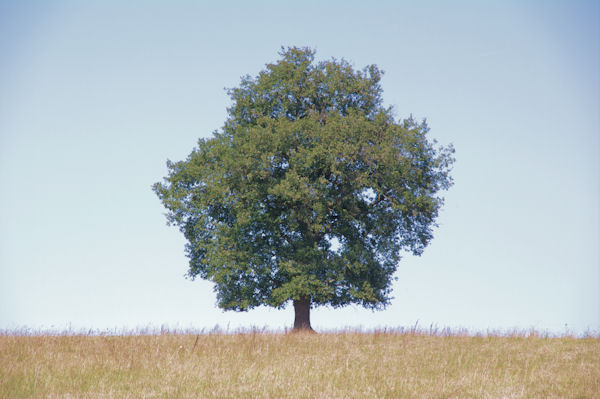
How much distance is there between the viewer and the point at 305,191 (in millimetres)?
27812

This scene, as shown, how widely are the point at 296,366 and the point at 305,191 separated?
431 inches

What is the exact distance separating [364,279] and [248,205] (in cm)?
756

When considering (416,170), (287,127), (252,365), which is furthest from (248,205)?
(252,365)

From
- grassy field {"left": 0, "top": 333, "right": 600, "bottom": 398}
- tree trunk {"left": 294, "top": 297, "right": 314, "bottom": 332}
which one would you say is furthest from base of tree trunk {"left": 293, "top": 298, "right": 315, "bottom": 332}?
grassy field {"left": 0, "top": 333, "right": 600, "bottom": 398}

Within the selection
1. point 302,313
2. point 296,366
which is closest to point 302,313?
point 302,313

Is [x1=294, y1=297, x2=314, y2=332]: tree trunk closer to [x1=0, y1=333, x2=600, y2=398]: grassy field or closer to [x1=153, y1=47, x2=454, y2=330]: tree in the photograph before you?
[x1=153, y1=47, x2=454, y2=330]: tree

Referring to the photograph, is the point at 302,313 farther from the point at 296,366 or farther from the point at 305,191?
the point at 296,366

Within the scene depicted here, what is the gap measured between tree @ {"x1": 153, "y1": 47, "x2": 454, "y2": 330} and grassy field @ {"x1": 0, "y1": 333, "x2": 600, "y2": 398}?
5853 millimetres

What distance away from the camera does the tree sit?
29.2 m

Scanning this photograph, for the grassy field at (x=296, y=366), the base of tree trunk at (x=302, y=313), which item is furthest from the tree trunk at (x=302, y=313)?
the grassy field at (x=296, y=366)

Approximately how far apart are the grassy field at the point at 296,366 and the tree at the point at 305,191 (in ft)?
19.2

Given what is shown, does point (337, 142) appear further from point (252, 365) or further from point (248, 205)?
A: point (252, 365)

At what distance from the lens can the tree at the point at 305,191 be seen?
29.2 metres

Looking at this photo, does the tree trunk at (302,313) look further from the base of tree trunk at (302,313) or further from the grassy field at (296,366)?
the grassy field at (296,366)
